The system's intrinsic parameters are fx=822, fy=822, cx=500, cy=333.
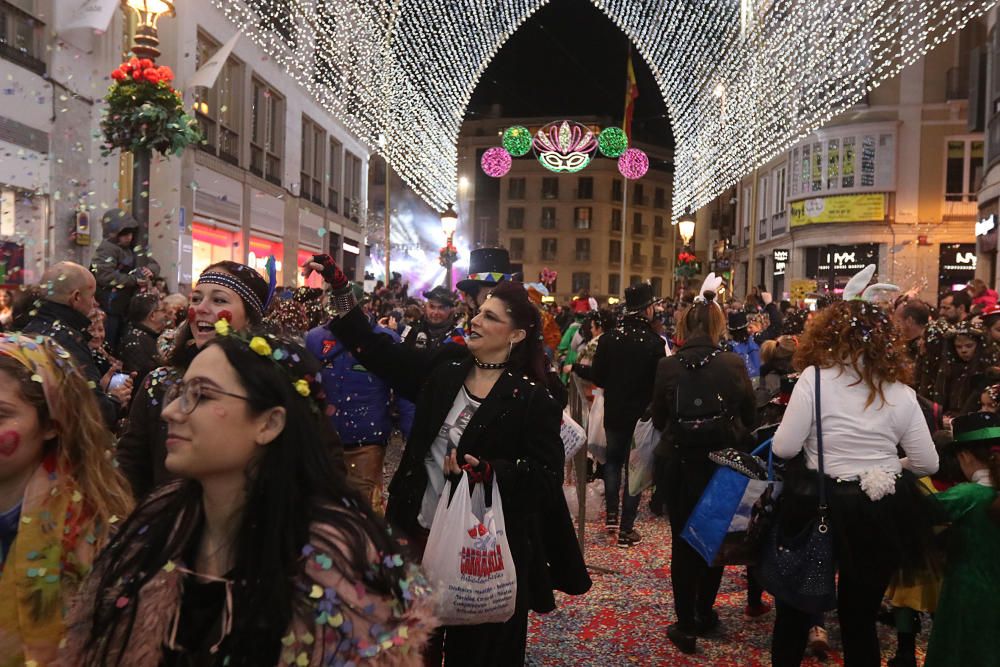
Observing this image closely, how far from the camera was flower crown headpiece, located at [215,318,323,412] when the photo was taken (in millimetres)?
1899

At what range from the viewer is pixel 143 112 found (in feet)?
23.6

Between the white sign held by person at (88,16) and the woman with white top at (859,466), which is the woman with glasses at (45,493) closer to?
the woman with white top at (859,466)

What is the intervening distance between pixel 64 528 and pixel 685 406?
3478 millimetres

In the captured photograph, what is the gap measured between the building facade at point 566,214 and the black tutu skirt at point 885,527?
62442 mm

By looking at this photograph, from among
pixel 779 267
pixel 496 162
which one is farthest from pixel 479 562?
pixel 779 267

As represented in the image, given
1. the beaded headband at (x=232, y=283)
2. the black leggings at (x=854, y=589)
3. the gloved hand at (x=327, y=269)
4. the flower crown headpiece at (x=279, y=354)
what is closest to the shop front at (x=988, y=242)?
the black leggings at (x=854, y=589)

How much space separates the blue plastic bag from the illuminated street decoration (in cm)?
1511

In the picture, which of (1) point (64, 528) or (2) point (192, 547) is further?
(1) point (64, 528)

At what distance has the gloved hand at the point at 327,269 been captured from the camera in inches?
134

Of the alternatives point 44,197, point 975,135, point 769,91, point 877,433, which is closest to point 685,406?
point 877,433

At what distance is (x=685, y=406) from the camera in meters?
4.84

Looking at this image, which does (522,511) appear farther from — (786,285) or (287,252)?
→ (786,285)

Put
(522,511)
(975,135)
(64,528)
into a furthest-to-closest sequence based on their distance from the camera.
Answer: (975,135) < (522,511) < (64,528)

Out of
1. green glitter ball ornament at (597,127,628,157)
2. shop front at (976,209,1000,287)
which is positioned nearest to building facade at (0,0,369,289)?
green glitter ball ornament at (597,127,628,157)
